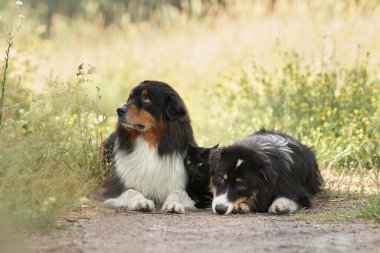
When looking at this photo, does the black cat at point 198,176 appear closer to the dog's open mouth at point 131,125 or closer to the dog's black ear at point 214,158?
the dog's black ear at point 214,158

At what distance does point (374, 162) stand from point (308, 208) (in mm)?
2065

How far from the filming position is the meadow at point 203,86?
679cm

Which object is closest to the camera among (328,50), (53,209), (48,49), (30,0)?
(53,209)

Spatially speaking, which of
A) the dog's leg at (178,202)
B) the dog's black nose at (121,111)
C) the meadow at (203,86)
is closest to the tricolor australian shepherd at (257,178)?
the dog's leg at (178,202)

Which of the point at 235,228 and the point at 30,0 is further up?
the point at 30,0

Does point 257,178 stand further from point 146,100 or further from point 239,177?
point 146,100

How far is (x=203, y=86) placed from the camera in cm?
1398

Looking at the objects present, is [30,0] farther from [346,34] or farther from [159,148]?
[159,148]

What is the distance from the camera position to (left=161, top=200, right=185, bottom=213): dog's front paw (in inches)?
280

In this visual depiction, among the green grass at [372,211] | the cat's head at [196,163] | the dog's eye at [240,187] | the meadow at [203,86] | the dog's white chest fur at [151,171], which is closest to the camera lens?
the green grass at [372,211]

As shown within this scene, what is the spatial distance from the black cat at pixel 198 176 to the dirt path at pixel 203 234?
65 centimetres

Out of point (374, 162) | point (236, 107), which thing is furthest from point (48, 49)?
point (374, 162)

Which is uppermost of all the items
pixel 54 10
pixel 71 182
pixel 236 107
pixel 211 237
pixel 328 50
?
pixel 54 10

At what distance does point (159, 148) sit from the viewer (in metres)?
7.43
